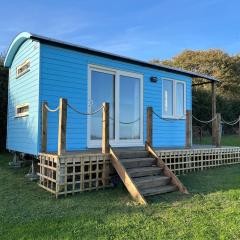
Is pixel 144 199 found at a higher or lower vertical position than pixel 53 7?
lower

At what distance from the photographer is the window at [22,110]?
27.1 feet

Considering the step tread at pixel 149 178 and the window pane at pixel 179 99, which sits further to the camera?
the window pane at pixel 179 99

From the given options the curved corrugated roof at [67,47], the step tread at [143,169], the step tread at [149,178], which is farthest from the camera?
the curved corrugated roof at [67,47]

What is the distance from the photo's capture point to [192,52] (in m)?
35.8

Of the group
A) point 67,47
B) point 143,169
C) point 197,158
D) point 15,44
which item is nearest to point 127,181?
point 143,169

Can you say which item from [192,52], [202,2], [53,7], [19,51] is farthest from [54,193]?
[192,52]

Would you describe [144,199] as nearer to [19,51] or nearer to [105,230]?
[105,230]

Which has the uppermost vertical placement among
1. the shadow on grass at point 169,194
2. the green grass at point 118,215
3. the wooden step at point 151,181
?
the wooden step at point 151,181

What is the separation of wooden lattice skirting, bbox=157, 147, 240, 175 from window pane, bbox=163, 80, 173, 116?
1.60 m

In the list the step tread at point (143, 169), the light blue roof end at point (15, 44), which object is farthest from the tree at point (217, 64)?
the step tread at point (143, 169)

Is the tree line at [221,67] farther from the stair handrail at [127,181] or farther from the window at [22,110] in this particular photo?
the stair handrail at [127,181]

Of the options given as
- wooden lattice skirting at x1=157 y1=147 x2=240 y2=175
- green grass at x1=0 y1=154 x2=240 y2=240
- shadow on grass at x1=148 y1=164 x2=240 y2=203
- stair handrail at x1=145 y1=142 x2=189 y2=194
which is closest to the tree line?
wooden lattice skirting at x1=157 y1=147 x2=240 y2=175

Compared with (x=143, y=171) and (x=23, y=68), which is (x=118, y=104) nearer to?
(x=143, y=171)

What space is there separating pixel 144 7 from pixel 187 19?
14.3 feet
